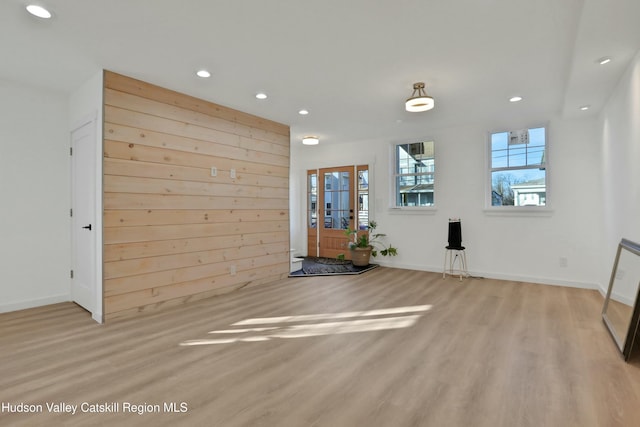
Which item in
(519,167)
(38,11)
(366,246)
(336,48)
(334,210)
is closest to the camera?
(38,11)

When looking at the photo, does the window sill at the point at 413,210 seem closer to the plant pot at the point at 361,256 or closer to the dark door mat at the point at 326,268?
the plant pot at the point at 361,256

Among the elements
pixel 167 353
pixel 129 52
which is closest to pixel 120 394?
pixel 167 353

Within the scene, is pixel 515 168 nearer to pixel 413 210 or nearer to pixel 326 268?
pixel 413 210

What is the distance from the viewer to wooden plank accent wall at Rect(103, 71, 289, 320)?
3385mm

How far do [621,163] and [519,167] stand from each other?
5.78 feet

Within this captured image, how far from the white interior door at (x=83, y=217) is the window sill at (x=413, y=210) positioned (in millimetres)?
4890

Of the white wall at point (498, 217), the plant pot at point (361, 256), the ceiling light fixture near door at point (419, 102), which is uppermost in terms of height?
the ceiling light fixture near door at point (419, 102)

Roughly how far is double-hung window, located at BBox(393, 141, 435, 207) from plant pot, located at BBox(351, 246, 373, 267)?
3.74 feet

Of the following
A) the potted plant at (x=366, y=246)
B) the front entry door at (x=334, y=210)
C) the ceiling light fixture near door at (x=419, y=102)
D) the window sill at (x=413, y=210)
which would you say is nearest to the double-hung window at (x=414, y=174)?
the window sill at (x=413, y=210)

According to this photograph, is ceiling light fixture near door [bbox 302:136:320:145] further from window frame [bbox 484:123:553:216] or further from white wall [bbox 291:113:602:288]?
window frame [bbox 484:123:553:216]

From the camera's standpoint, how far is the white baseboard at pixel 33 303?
11.7 ft

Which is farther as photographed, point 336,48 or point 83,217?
point 83,217

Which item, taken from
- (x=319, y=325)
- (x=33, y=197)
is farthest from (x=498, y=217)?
(x=33, y=197)

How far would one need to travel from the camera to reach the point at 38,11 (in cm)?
234
